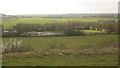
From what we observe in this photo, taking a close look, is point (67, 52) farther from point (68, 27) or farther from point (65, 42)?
point (68, 27)

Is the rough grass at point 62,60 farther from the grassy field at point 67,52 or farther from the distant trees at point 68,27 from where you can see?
the distant trees at point 68,27

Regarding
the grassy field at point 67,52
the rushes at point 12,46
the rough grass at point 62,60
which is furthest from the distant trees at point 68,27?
the rough grass at point 62,60

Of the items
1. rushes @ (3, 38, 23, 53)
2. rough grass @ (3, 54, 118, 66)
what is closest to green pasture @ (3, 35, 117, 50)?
rushes @ (3, 38, 23, 53)

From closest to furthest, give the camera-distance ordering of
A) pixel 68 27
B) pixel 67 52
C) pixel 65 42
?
pixel 67 52
pixel 65 42
pixel 68 27

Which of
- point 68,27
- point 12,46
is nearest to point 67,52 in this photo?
point 68,27

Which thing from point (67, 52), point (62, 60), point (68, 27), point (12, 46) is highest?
point (68, 27)

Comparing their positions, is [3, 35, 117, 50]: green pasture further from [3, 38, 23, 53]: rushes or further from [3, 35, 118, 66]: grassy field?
[3, 38, 23, 53]: rushes
